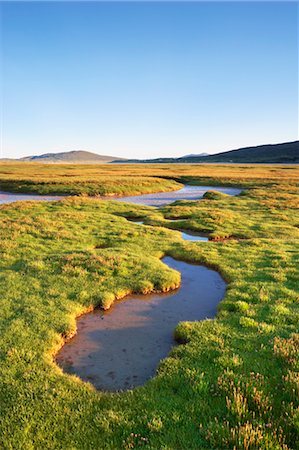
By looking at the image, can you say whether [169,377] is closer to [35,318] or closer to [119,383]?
[119,383]

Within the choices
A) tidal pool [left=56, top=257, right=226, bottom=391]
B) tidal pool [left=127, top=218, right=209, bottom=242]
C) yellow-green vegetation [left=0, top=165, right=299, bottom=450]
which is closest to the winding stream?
tidal pool [left=56, top=257, right=226, bottom=391]

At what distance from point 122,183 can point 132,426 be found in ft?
213

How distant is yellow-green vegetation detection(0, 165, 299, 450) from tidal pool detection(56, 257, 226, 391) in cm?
57

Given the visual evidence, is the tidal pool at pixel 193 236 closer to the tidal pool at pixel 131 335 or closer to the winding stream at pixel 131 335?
the winding stream at pixel 131 335

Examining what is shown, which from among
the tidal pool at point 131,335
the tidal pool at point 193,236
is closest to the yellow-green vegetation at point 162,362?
the tidal pool at point 131,335

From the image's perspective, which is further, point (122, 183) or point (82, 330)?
point (122, 183)

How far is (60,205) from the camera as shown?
42812 millimetres

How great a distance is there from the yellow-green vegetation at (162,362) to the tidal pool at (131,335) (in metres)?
0.57

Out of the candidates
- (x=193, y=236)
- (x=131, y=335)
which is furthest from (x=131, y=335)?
(x=193, y=236)

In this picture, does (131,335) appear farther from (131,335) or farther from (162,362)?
(162,362)

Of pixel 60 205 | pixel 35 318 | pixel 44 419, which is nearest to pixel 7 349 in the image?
pixel 35 318

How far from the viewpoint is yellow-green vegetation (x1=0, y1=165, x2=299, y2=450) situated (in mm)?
7375

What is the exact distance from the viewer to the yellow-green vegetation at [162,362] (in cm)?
738

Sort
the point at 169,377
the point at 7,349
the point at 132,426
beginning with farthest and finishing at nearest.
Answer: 1. the point at 7,349
2. the point at 169,377
3. the point at 132,426
